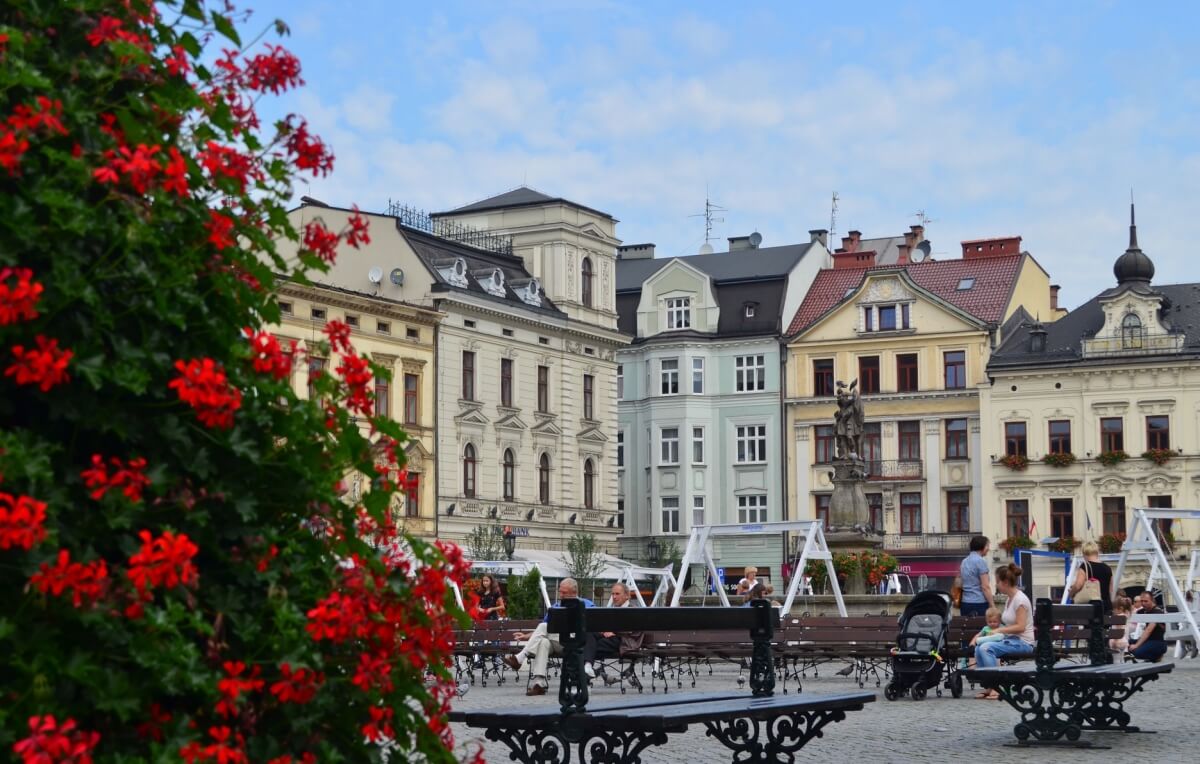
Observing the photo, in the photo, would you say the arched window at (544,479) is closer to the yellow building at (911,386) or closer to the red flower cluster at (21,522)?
the yellow building at (911,386)

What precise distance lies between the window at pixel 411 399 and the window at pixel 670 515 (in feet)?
51.5

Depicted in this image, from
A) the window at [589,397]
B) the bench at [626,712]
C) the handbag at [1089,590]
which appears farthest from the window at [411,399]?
the bench at [626,712]

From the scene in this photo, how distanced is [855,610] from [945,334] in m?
35.7

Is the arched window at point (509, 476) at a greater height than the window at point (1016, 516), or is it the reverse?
the arched window at point (509, 476)

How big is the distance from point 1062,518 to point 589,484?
50.5 feet

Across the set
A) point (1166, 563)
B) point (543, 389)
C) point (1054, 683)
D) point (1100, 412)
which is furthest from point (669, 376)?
point (1054, 683)

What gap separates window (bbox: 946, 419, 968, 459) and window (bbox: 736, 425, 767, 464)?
269 inches

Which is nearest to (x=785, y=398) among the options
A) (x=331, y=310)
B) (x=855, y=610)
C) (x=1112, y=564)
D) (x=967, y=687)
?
(x=1112, y=564)

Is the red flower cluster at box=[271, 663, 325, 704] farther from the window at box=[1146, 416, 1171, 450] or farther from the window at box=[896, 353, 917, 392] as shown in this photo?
the window at box=[896, 353, 917, 392]

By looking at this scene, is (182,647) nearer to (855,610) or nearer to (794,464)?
(855,610)

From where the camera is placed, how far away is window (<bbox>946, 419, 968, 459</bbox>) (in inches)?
2549

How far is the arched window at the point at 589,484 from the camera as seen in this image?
62.9m

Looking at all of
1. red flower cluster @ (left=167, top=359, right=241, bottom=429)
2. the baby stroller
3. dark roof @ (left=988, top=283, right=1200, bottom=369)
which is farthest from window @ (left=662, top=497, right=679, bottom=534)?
red flower cluster @ (left=167, top=359, right=241, bottom=429)

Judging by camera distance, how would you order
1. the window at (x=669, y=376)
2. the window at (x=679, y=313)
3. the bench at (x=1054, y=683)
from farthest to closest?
the window at (x=679, y=313) < the window at (x=669, y=376) < the bench at (x=1054, y=683)
